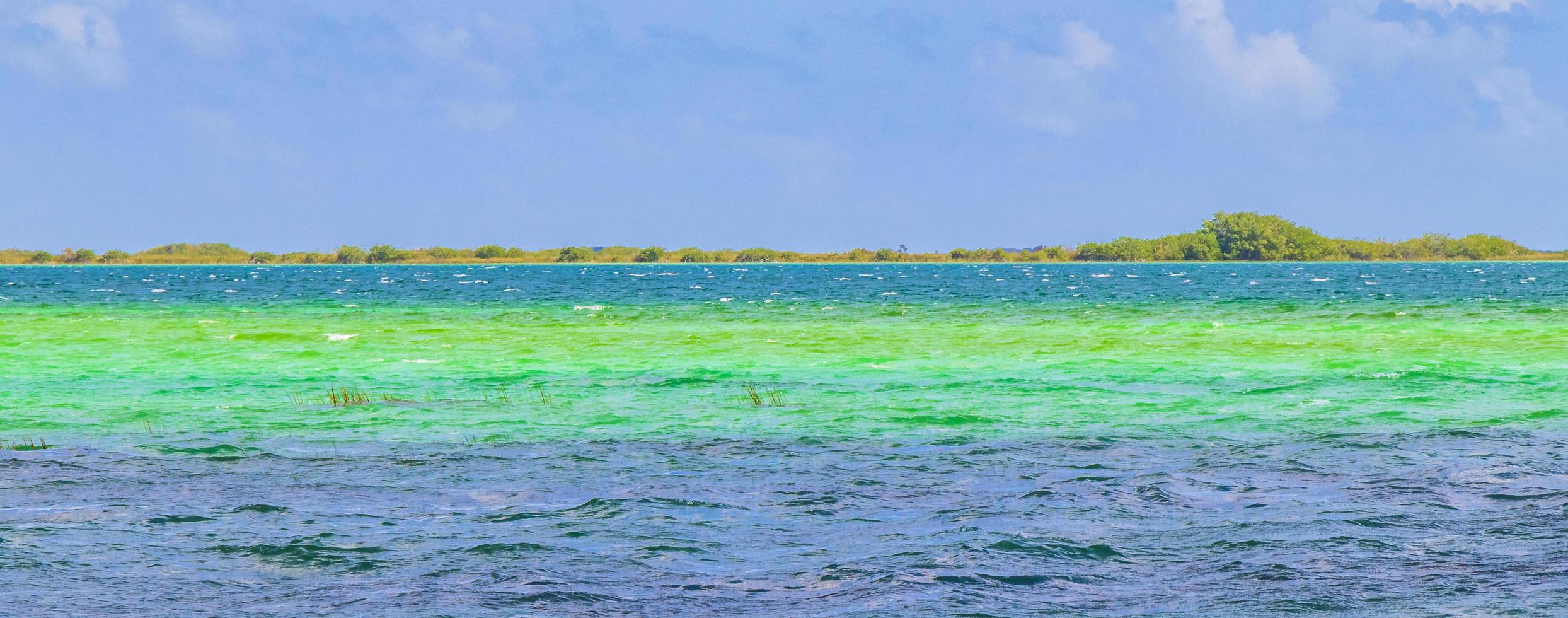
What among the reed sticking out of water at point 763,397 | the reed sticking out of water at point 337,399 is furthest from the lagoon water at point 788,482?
the reed sticking out of water at point 337,399

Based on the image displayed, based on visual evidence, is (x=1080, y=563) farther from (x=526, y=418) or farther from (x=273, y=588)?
(x=526, y=418)

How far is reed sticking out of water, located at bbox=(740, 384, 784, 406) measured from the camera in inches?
787

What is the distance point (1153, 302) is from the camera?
206 feet

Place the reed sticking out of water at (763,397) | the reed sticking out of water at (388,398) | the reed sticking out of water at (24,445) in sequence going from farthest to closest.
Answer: the reed sticking out of water at (763,397) < the reed sticking out of water at (388,398) < the reed sticking out of water at (24,445)

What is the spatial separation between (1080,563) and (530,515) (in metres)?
4.23

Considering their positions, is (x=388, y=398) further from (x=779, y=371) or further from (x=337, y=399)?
(x=779, y=371)

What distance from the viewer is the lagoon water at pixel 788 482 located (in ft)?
27.9

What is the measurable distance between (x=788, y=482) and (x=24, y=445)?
27.4 ft

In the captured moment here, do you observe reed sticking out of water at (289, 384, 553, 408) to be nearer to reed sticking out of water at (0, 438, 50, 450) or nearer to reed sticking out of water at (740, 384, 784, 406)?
reed sticking out of water at (740, 384, 784, 406)

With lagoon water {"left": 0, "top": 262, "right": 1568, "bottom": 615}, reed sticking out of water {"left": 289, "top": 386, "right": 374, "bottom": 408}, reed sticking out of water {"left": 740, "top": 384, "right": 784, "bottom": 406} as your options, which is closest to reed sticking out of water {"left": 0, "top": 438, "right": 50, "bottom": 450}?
lagoon water {"left": 0, "top": 262, "right": 1568, "bottom": 615}

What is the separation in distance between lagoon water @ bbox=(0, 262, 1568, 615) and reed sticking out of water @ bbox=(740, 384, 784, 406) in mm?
100

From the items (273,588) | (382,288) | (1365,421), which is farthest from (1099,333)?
(382,288)

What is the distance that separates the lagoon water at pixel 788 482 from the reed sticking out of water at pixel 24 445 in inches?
10.2

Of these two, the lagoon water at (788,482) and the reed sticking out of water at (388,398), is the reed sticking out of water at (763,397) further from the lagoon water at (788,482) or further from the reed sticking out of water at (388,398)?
the reed sticking out of water at (388,398)
